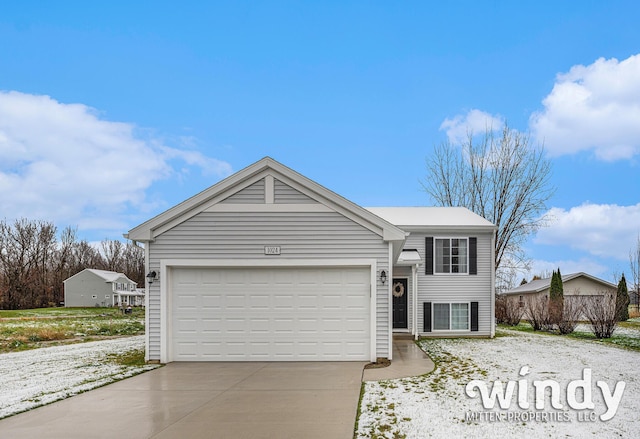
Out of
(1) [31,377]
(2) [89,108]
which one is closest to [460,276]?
(1) [31,377]

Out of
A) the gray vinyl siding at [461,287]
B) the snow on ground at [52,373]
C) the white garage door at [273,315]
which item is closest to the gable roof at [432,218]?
the gray vinyl siding at [461,287]

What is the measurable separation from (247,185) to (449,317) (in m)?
10.2

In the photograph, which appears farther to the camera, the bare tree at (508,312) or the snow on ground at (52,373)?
the bare tree at (508,312)

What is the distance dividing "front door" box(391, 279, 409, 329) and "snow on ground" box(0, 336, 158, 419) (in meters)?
8.85

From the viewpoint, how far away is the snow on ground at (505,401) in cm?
575

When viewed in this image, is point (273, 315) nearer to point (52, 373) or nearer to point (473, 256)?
point (52, 373)

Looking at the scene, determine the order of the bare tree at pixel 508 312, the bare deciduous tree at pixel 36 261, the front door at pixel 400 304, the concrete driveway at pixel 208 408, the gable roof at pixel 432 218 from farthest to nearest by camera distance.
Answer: the bare deciduous tree at pixel 36 261, the bare tree at pixel 508 312, the front door at pixel 400 304, the gable roof at pixel 432 218, the concrete driveway at pixel 208 408

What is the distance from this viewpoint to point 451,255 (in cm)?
1756

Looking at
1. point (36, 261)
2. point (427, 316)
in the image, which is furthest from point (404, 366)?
point (36, 261)

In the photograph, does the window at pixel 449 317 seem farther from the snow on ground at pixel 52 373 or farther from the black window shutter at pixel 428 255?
the snow on ground at pixel 52 373

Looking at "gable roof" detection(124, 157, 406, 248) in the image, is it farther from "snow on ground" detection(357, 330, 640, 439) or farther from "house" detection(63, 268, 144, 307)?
"house" detection(63, 268, 144, 307)

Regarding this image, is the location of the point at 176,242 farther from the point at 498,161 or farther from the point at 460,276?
the point at 498,161

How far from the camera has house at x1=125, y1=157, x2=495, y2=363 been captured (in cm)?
1076

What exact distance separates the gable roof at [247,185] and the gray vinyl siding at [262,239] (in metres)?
0.16
